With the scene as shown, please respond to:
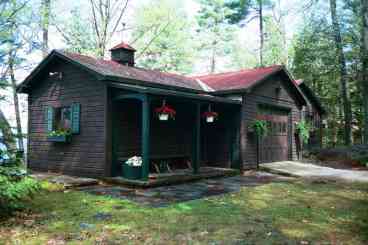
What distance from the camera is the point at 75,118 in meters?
9.78

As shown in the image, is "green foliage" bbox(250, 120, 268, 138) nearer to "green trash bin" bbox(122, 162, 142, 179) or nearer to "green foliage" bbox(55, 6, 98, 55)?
"green trash bin" bbox(122, 162, 142, 179)

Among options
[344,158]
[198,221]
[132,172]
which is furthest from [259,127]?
[198,221]

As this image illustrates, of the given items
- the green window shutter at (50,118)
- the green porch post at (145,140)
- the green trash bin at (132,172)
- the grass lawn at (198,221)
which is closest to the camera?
the grass lawn at (198,221)

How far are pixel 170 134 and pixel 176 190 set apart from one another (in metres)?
3.31

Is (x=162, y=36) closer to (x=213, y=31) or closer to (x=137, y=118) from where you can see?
(x=213, y=31)

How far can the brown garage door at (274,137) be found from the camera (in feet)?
41.5

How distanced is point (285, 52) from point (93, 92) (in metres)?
22.0

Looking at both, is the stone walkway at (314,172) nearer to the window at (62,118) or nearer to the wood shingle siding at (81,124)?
the wood shingle siding at (81,124)

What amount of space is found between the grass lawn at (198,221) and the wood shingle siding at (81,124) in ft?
7.85

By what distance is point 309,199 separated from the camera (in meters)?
6.73

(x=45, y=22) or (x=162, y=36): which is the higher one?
(x=162, y=36)

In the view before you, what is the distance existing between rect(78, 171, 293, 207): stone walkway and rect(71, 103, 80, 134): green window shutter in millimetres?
2165

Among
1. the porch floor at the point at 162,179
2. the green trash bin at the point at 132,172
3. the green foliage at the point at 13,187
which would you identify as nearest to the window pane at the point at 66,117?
the porch floor at the point at 162,179

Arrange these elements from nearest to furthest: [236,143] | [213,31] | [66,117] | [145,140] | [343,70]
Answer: [145,140], [66,117], [236,143], [343,70], [213,31]
